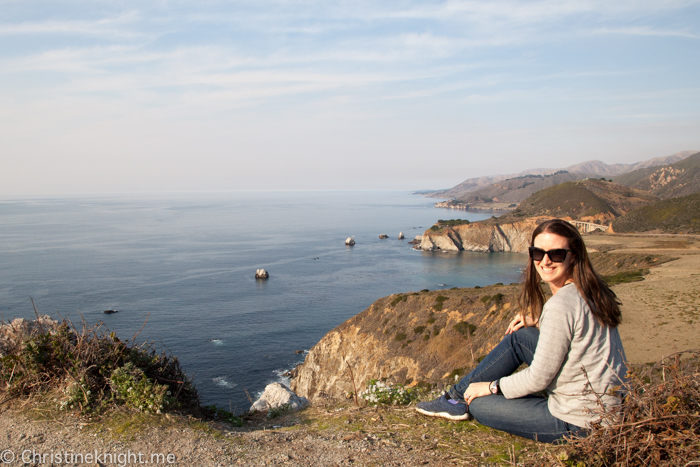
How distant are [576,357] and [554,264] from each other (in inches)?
35.8

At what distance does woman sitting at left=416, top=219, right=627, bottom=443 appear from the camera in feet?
12.7

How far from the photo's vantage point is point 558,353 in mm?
3947

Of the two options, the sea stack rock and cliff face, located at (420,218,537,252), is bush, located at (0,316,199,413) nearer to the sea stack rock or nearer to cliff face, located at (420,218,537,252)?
the sea stack rock

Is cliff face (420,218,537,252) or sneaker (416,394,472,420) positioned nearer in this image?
sneaker (416,394,472,420)

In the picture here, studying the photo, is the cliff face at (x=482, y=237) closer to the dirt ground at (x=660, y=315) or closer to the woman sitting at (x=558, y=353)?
the dirt ground at (x=660, y=315)

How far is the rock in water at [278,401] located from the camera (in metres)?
8.74

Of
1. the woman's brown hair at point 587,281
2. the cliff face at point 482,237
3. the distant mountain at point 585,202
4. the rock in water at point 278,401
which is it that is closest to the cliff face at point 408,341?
the rock in water at point 278,401

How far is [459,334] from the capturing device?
29094 mm

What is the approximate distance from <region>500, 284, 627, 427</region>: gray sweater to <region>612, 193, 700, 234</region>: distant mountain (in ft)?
299

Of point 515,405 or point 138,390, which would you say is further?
point 138,390

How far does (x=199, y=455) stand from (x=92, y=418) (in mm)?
1908

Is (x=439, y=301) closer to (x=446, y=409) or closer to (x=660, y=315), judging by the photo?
(x=660, y=315)

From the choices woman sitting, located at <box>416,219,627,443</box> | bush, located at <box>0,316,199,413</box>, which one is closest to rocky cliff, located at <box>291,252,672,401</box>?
bush, located at <box>0,316,199,413</box>

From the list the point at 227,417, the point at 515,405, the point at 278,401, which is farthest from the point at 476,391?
the point at 278,401
